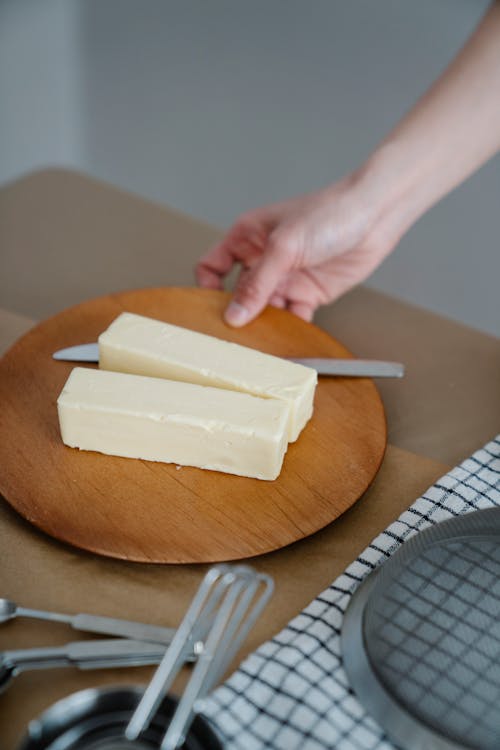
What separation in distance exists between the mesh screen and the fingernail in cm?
54

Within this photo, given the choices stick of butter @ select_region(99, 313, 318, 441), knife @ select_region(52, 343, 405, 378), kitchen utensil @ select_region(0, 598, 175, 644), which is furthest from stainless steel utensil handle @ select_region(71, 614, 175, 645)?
knife @ select_region(52, 343, 405, 378)

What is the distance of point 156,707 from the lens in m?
0.71

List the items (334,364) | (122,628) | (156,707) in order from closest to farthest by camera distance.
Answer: (156,707), (122,628), (334,364)

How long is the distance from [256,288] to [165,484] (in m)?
0.41

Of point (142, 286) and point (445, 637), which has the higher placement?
point (445, 637)

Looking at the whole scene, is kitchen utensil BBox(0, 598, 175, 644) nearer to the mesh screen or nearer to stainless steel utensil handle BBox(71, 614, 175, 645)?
stainless steel utensil handle BBox(71, 614, 175, 645)

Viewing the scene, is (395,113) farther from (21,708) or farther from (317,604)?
(21,708)

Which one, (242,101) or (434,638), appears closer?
(434,638)

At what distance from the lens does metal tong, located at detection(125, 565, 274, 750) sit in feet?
2.21

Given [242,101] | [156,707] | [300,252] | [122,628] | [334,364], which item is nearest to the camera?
[156,707]

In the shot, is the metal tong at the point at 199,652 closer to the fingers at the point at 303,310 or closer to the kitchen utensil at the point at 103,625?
the kitchen utensil at the point at 103,625

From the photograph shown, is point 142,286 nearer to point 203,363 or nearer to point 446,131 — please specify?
point 203,363

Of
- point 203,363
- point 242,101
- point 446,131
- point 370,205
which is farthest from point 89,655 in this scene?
point 242,101

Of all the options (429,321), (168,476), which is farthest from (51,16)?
(168,476)
